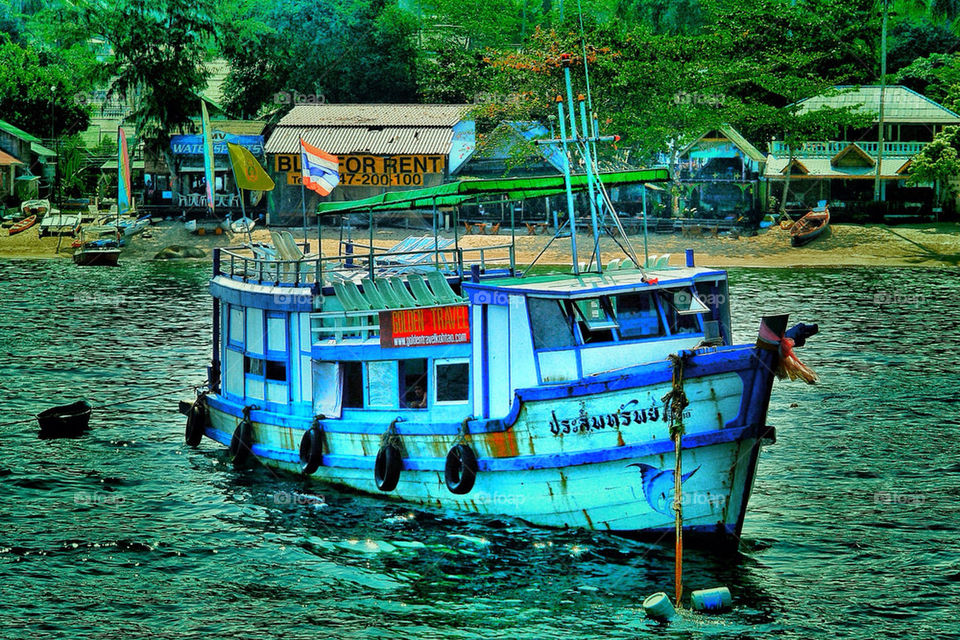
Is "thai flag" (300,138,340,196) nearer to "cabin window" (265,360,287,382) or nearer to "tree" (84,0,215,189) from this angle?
"cabin window" (265,360,287,382)

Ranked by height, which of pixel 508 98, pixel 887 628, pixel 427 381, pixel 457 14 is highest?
pixel 457 14

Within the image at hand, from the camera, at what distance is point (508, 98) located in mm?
64562

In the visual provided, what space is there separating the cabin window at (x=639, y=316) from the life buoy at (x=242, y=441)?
27.2 ft

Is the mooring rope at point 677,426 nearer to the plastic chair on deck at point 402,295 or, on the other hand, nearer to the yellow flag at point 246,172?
the plastic chair on deck at point 402,295

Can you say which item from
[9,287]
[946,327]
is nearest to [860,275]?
[946,327]

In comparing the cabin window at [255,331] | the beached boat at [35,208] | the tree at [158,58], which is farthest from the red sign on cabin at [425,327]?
the beached boat at [35,208]

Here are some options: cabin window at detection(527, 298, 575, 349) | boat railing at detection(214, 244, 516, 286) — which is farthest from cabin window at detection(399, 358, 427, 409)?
cabin window at detection(527, 298, 575, 349)

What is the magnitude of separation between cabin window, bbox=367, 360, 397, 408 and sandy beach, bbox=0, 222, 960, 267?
3636 centimetres

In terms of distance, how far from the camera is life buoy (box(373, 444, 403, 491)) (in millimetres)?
19266

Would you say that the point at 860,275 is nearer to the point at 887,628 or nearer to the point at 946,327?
the point at 946,327

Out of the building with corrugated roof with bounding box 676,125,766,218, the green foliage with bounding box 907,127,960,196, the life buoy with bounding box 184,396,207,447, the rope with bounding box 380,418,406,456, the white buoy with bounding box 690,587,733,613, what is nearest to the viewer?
the white buoy with bounding box 690,587,733,613

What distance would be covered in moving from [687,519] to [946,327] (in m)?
26.5

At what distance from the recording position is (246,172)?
24516mm

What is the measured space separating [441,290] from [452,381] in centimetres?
152
